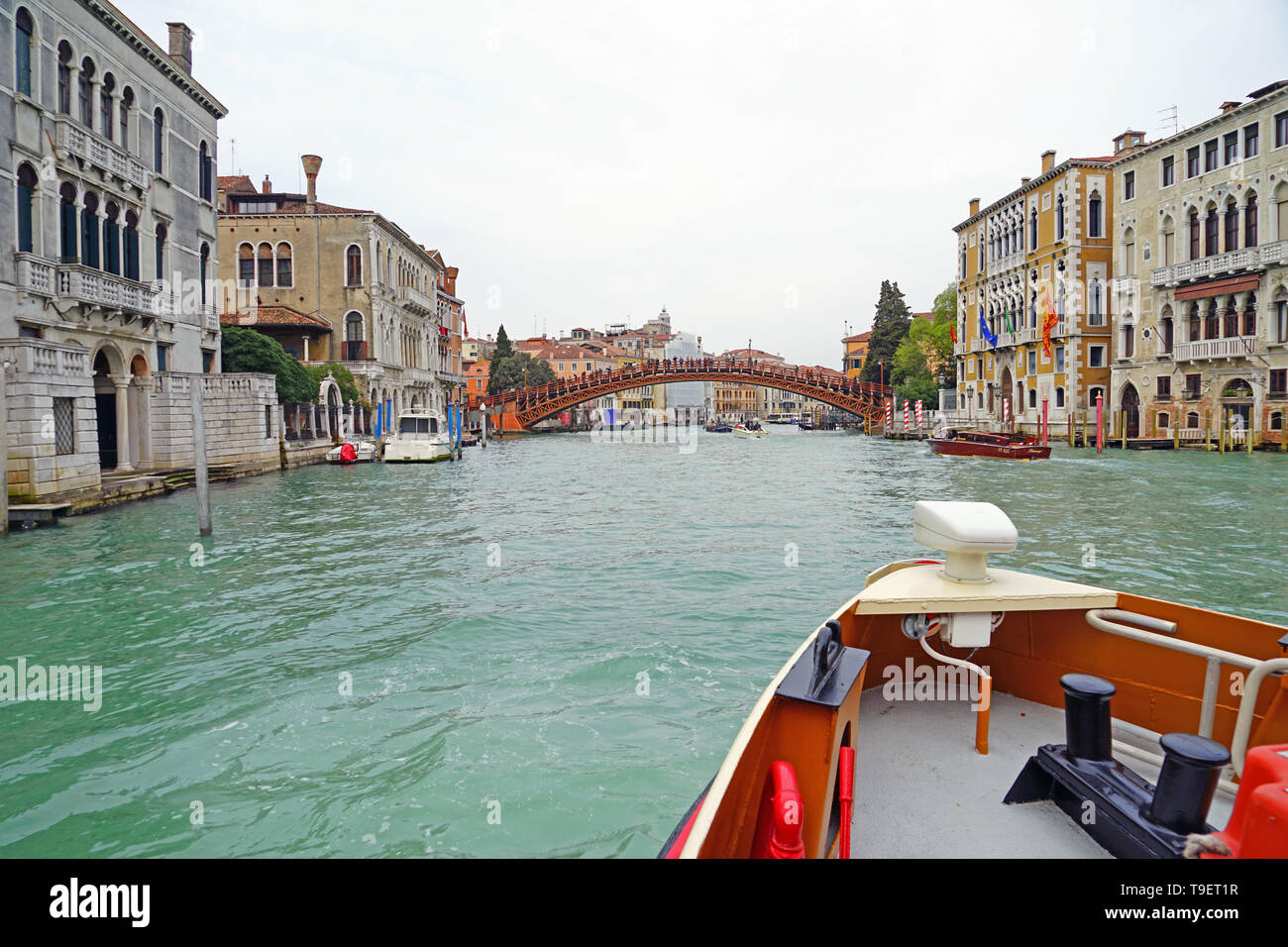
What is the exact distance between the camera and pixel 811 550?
31.1 feet

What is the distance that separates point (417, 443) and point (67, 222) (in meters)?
11.7

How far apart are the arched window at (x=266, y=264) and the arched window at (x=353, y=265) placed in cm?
281

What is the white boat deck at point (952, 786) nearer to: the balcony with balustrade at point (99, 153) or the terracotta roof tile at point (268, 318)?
the balcony with balustrade at point (99, 153)

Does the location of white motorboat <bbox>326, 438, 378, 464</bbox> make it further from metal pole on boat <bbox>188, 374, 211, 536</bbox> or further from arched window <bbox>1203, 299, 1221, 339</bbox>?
arched window <bbox>1203, 299, 1221, 339</bbox>

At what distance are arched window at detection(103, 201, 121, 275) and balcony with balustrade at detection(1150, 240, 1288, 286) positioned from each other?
27200mm

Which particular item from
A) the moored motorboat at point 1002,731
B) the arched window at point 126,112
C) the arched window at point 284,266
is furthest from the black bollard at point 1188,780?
the arched window at point 284,266

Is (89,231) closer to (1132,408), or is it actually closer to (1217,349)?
(1217,349)

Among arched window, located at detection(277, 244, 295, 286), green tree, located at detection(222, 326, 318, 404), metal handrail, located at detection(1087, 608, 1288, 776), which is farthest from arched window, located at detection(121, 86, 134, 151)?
metal handrail, located at detection(1087, 608, 1288, 776)

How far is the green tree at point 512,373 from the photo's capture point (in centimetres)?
5616

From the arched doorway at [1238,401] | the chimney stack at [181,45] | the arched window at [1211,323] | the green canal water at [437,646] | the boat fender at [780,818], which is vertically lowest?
the green canal water at [437,646]
